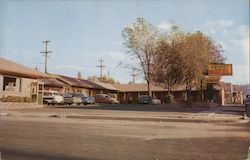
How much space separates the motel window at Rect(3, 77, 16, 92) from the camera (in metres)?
38.7

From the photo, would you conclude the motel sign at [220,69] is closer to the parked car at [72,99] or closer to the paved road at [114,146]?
the parked car at [72,99]

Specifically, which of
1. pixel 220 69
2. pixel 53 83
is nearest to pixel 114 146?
pixel 220 69

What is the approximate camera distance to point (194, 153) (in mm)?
10062

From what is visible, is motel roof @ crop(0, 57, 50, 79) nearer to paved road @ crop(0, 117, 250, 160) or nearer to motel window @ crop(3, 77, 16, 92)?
motel window @ crop(3, 77, 16, 92)

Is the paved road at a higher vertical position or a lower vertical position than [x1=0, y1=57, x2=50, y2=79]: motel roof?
lower

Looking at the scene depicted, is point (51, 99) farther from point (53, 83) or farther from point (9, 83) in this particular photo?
point (53, 83)

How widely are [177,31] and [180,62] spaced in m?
10.5

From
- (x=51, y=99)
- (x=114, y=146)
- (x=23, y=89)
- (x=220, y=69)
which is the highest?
(x=220, y=69)

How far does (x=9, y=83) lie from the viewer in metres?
39.9

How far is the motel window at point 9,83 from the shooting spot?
3870 centimetres

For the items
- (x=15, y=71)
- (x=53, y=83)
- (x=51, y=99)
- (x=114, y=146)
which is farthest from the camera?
(x=53, y=83)

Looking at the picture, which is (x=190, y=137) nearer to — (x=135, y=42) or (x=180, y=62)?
(x=180, y=62)

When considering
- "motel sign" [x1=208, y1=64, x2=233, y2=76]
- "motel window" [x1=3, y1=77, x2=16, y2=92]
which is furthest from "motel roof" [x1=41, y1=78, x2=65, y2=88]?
"motel sign" [x1=208, y1=64, x2=233, y2=76]

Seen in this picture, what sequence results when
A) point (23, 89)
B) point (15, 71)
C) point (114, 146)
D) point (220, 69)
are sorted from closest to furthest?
point (114, 146), point (15, 71), point (220, 69), point (23, 89)
